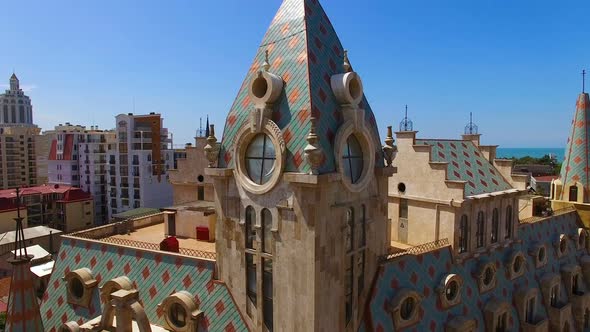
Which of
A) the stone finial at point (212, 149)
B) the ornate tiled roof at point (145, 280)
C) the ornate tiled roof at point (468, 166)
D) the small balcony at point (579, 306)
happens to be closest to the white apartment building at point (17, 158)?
the ornate tiled roof at point (145, 280)

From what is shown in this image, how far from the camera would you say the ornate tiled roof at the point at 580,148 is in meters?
34.2

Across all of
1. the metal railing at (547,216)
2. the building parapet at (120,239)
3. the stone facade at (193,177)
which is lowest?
the building parapet at (120,239)

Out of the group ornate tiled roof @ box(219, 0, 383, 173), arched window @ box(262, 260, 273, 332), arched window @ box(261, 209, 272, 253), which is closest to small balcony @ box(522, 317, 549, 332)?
ornate tiled roof @ box(219, 0, 383, 173)

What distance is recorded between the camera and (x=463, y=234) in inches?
963

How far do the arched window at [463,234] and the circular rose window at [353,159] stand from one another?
9650mm

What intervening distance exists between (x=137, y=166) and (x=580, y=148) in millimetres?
76663

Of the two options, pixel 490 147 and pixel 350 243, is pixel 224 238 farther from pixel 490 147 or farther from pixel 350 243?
pixel 490 147

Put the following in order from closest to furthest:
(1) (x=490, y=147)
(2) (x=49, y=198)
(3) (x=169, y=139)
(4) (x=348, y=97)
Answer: (4) (x=348, y=97)
(1) (x=490, y=147)
(2) (x=49, y=198)
(3) (x=169, y=139)

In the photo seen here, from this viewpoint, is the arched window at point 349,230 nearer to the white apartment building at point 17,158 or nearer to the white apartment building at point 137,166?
the white apartment building at point 137,166

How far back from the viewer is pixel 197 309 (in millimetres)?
19156

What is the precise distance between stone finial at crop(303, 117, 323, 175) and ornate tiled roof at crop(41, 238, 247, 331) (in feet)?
24.8

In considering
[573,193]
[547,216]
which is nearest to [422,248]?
[547,216]

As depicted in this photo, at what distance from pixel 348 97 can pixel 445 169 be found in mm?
9841

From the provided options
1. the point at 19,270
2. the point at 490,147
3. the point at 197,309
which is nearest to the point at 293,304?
the point at 197,309
